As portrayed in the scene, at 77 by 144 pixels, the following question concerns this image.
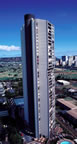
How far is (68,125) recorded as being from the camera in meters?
19.5

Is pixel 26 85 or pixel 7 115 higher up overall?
pixel 26 85

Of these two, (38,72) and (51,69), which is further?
(51,69)

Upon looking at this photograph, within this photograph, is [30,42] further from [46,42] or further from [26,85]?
[26,85]

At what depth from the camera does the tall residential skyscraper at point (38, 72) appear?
46.5ft

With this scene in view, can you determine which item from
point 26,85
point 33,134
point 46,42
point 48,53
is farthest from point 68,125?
point 46,42

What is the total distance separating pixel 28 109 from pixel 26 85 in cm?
346

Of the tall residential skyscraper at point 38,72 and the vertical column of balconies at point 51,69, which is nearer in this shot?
the tall residential skyscraper at point 38,72

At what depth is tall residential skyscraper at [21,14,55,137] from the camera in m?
14.2

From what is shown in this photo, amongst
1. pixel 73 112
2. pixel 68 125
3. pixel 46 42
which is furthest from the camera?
pixel 73 112

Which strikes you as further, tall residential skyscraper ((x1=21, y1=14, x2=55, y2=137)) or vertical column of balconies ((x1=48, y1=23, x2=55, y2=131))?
vertical column of balconies ((x1=48, y1=23, x2=55, y2=131))

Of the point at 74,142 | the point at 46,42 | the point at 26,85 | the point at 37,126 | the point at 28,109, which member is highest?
the point at 46,42

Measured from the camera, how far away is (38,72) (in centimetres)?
1474

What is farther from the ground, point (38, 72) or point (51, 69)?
point (51, 69)

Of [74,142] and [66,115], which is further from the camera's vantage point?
[66,115]
